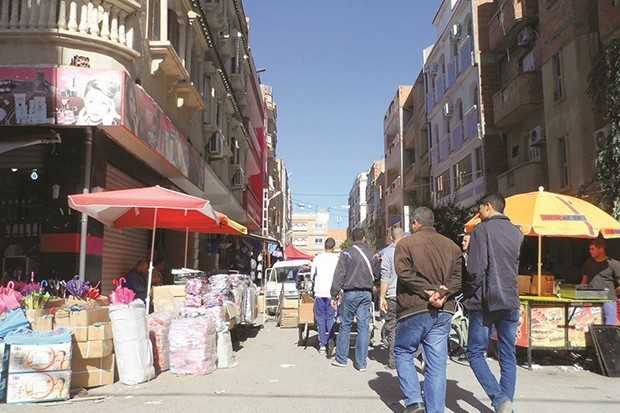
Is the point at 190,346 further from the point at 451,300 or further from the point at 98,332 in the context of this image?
the point at 451,300

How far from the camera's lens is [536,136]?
20969mm

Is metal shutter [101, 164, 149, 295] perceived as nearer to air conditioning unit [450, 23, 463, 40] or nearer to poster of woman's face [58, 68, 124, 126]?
poster of woman's face [58, 68, 124, 126]

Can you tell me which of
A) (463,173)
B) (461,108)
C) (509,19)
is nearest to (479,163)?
(463,173)

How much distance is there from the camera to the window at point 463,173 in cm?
2681

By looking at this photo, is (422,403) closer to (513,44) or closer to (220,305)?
(220,305)

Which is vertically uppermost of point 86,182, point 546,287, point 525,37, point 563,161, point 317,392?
point 525,37

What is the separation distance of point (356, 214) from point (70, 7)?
9148 cm

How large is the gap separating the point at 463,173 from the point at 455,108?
3.59 meters

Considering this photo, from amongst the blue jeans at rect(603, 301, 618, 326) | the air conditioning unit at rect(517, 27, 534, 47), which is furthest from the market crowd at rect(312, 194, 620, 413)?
the air conditioning unit at rect(517, 27, 534, 47)

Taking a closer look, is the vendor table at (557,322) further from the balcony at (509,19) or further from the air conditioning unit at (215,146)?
the balcony at (509,19)

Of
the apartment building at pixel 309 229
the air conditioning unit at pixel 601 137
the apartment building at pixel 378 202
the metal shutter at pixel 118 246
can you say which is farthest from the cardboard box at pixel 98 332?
the apartment building at pixel 309 229

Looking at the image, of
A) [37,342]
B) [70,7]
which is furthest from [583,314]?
[70,7]

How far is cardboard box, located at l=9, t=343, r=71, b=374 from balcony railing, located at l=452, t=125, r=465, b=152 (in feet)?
79.3

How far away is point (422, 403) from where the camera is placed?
5137 millimetres
